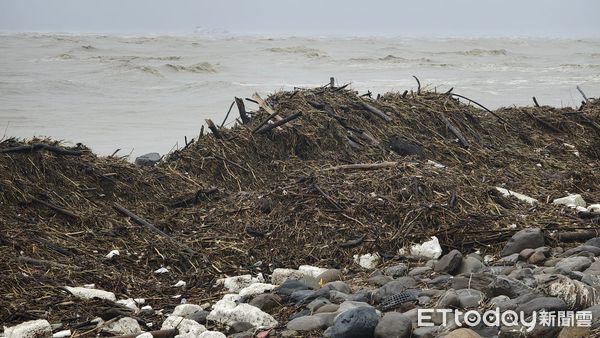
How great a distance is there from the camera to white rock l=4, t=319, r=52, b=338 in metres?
4.32

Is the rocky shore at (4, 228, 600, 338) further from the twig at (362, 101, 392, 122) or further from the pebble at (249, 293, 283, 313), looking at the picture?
the twig at (362, 101, 392, 122)

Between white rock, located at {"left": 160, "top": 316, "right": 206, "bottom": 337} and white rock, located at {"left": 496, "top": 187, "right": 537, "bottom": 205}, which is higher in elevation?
white rock, located at {"left": 496, "top": 187, "right": 537, "bottom": 205}

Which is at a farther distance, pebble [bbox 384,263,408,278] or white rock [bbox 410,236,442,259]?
white rock [bbox 410,236,442,259]

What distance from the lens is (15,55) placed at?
32.5 metres

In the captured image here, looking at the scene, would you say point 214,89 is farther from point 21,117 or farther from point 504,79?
point 504,79

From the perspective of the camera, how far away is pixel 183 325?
449 cm

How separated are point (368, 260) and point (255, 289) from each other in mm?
1097

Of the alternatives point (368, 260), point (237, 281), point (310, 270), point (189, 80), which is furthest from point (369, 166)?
point (189, 80)

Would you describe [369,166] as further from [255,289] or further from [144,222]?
[255,289]

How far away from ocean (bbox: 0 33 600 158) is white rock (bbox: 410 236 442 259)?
443 cm

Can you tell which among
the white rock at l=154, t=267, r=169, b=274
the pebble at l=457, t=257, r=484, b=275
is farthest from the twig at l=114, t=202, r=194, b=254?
the pebble at l=457, t=257, r=484, b=275

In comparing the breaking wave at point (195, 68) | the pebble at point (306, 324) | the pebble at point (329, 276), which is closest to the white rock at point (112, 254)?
the pebble at point (329, 276)

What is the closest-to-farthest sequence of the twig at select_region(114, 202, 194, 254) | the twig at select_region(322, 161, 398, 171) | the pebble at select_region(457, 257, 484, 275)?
1. the pebble at select_region(457, 257, 484, 275)
2. the twig at select_region(114, 202, 194, 254)
3. the twig at select_region(322, 161, 398, 171)

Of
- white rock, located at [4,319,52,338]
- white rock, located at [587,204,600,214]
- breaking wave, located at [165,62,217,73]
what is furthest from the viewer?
breaking wave, located at [165,62,217,73]
